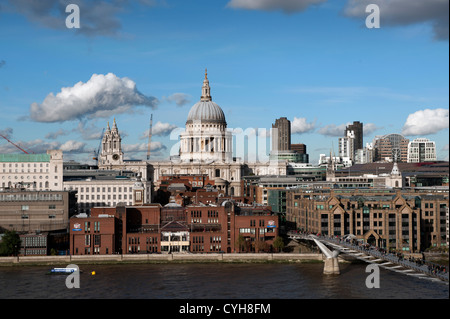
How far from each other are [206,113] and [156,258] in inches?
4395

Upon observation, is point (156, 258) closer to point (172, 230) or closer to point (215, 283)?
point (172, 230)

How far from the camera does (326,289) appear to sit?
54656 mm

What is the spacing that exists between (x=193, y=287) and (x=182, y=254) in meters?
14.3

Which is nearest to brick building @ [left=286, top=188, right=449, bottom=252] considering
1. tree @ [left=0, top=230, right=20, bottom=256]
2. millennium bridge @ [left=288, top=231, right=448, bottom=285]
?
millennium bridge @ [left=288, top=231, right=448, bottom=285]

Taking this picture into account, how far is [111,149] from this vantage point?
163m

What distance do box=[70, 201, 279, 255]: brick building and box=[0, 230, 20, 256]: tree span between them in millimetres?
5492

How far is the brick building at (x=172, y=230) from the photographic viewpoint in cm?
7088

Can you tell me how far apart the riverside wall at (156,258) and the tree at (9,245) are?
123cm

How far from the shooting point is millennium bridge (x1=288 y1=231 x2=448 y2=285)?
2144 inches

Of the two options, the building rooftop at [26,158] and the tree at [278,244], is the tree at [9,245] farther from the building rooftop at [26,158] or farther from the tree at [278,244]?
the building rooftop at [26,158]

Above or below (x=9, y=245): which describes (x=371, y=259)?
below

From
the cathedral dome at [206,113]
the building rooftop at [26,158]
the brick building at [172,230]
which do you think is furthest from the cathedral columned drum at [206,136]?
the brick building at [172,230]

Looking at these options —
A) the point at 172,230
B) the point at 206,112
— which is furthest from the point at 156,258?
the point at 206,112
